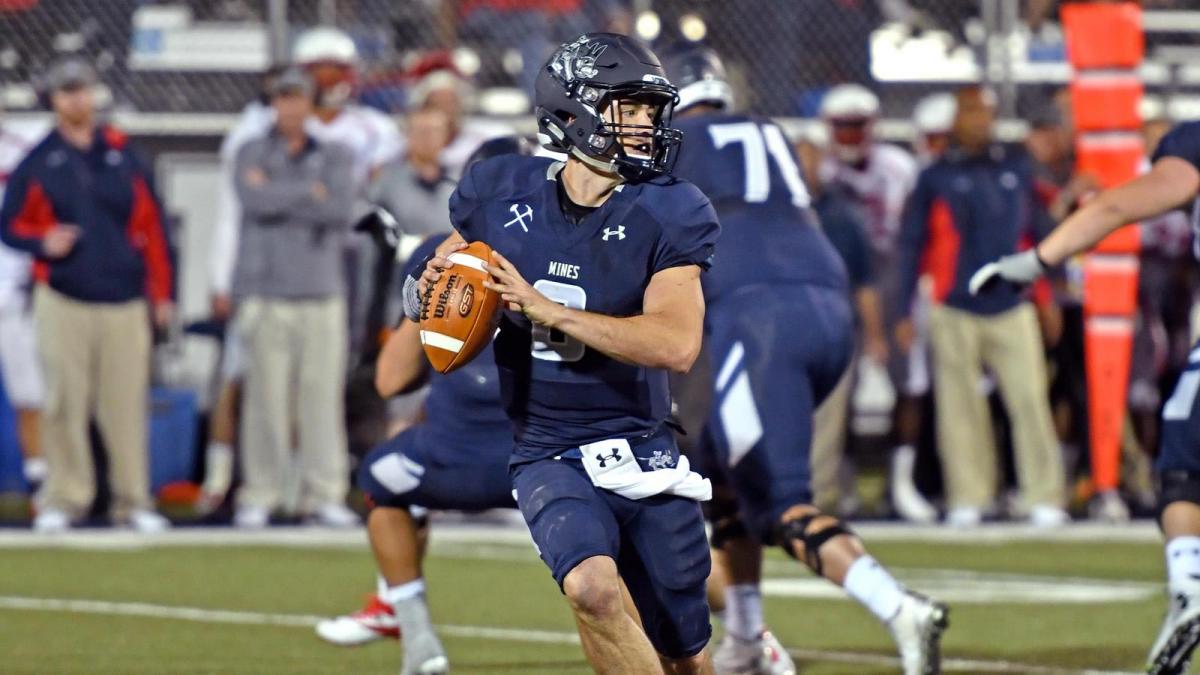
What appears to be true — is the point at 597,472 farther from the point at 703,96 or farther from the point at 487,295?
the point at 703,96

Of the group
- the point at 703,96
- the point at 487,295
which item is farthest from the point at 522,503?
the point at 703,96

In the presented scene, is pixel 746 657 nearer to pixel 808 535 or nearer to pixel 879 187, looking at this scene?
pixel 808 535

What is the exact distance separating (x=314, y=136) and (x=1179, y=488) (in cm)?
621

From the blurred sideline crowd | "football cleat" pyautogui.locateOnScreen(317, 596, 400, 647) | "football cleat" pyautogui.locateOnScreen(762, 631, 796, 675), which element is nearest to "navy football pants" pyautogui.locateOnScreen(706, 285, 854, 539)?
"football cleat" pyautogui.locateOnScreen(762, 631, 796, 675)

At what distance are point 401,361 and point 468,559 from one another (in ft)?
13.2

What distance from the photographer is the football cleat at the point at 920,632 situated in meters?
6.04

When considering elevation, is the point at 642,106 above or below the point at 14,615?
above

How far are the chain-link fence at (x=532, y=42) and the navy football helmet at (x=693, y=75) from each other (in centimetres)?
539

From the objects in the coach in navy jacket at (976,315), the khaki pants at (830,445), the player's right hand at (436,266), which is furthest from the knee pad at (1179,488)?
the khaki pants at (830,445)

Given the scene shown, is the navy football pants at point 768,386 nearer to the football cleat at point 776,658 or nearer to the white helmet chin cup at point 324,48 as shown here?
the football cleat at point 776,658

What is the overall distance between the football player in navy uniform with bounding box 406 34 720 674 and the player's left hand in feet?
0.10

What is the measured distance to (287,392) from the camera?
11164 millimetres

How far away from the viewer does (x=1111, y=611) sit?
27.2 feet

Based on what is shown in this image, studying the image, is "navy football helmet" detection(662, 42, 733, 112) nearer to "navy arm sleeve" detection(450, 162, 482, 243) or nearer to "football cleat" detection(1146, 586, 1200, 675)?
"navy arm sleeve" detection(450, 162, 482, 243)
